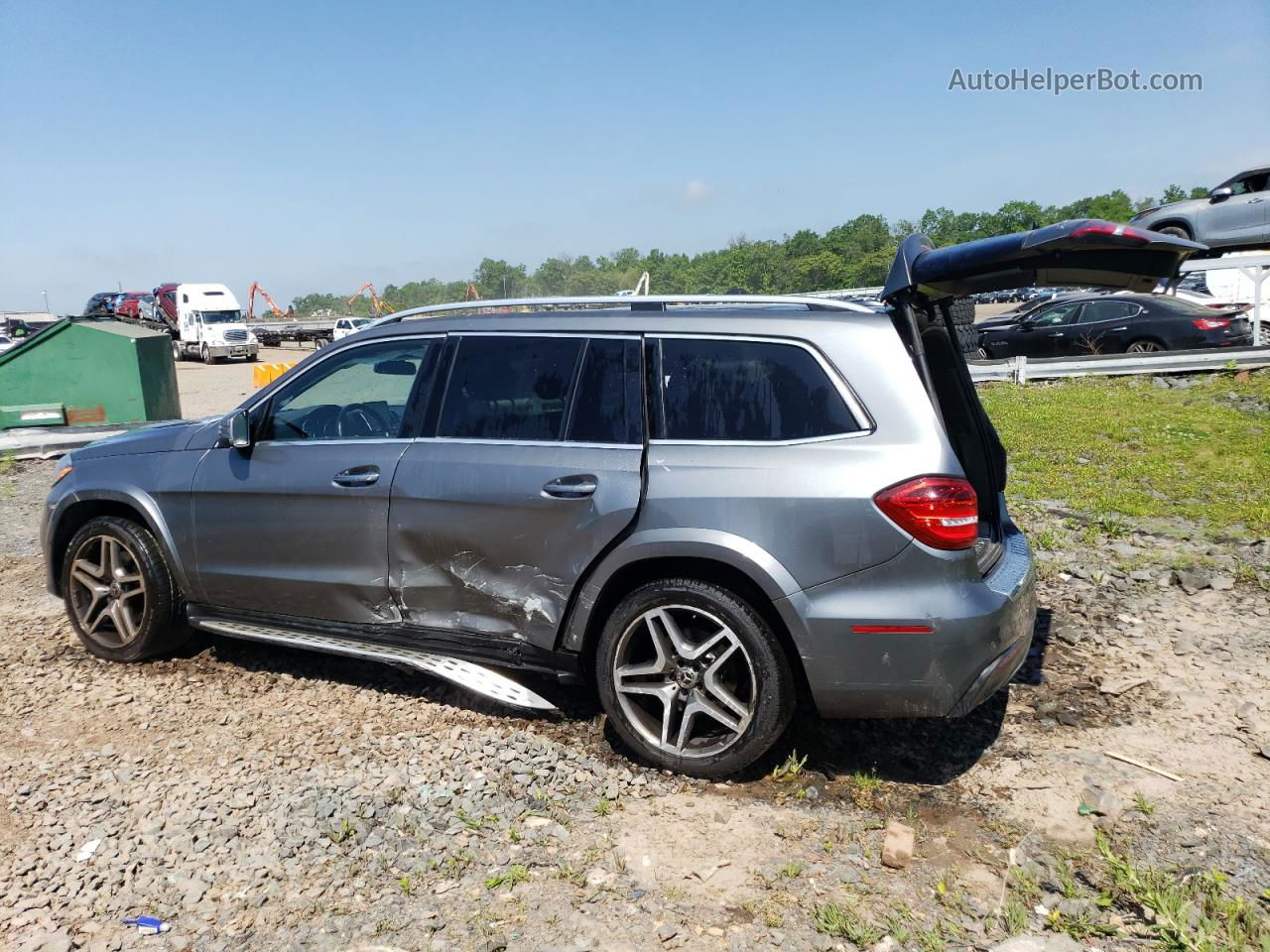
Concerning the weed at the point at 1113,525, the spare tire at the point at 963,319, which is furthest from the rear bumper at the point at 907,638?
the weed at the point at 1113,525

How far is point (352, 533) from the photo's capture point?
4.29 meters

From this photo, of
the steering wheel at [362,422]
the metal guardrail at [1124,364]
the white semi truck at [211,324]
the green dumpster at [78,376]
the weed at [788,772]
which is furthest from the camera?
the white semi truck at [211,324]

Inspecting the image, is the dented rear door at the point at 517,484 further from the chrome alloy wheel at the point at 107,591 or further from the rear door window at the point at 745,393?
the chrome alloy wheel at the point at 107,591

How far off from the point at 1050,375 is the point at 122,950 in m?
13.3

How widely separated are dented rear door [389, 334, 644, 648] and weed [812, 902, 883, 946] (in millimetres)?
1487

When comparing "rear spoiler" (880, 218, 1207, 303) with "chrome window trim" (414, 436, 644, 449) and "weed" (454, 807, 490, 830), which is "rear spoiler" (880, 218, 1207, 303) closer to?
"chrome window trim" (414, 436, 644, 449)

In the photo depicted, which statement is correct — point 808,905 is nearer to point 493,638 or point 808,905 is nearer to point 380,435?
point 493,638

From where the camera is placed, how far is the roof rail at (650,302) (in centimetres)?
385

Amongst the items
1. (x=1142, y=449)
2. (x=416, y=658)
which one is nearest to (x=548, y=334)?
(x=416, y=658)

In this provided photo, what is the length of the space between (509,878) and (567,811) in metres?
0.45

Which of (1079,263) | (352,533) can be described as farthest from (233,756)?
(1079,263)

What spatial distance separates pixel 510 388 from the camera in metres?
4.18

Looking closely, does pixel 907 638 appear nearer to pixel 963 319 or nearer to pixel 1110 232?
pixel 1110 232

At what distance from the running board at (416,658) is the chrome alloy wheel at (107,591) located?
0.59 metres
